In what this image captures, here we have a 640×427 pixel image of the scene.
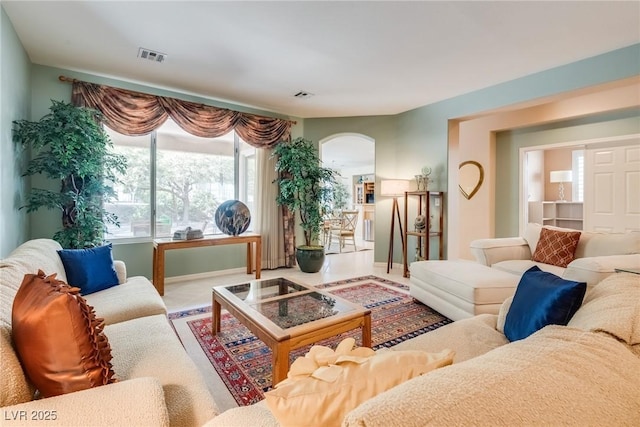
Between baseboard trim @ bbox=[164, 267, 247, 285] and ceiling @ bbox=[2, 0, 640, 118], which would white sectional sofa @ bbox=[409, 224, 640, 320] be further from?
baseboard trim @ bbox=[164, 267, 247, 285]

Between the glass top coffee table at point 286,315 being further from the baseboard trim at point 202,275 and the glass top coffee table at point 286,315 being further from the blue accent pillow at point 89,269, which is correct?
the baseboard trim at point 202,275

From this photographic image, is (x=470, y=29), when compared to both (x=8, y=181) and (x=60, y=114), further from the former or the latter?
(x=8, y=181)

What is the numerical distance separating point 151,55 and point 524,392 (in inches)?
144

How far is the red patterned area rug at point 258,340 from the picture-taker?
1.89 m

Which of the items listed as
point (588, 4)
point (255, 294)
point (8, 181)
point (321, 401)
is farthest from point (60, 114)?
point (588, 4)

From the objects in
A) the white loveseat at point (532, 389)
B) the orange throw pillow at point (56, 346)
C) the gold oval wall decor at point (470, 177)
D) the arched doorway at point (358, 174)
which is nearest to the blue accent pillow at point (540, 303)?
the white loveseat at point (532, 389)

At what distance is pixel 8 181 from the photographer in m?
2.43

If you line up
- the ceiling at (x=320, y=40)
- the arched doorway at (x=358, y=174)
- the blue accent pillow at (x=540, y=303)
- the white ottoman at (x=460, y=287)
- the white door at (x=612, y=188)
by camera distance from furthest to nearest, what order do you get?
the arched doorway at (x=358, y=174) < the white door at (x=612, y=188) < the white ottoman at (x=460, y=287) < the ceiling at (x=320, y=40) < the blue accent pillow at (x=540, y=303)

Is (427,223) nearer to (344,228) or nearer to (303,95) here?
(303,95)

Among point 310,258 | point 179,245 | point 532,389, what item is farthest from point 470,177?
point 532,389

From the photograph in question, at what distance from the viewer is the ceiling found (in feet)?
7.32

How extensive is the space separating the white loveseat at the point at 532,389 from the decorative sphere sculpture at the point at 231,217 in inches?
135

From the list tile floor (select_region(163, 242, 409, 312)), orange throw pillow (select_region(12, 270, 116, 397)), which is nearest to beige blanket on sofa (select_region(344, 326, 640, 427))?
orange throw pillow (select_region(12, 270, 116, 397))

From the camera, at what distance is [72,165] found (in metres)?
2.85
